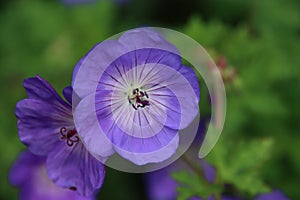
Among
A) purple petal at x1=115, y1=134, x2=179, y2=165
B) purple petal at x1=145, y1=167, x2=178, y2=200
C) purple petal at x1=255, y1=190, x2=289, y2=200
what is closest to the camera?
purple petal at x1=115, y1=134, x2=179, y2=165

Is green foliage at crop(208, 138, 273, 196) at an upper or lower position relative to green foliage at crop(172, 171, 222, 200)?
upper

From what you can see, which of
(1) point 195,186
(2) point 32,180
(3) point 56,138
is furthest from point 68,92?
(2) point 32,180

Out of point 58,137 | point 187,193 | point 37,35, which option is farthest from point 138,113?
point 37,35

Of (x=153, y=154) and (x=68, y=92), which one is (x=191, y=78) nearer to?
(x=153, y=154)

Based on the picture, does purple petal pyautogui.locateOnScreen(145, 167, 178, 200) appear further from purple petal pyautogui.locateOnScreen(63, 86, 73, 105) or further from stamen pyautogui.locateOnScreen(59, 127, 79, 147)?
purple petal pyautogui.locateOnScreen(63, 86, 73, 105)

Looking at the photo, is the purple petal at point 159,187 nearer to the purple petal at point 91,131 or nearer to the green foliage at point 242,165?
the green foliage at point 242,165

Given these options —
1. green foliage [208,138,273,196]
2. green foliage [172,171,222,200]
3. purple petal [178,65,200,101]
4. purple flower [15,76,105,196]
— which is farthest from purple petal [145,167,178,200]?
purple petal [178,65,200,101]

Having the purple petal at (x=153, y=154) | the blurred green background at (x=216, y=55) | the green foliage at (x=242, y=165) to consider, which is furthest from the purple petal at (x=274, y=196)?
the purple petal at (x=153, y=154)
